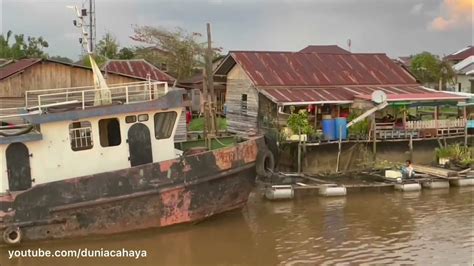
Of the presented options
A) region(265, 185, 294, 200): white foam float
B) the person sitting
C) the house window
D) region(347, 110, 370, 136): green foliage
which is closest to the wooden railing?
region(347, 110, 370, 136): green foliage

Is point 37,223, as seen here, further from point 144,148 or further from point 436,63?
point 436,63

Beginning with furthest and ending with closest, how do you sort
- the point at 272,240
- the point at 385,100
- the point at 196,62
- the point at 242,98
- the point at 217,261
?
the point at 196,62, the point at 242,98, the point at 385,100, the point at 272,240, the point at 217,261

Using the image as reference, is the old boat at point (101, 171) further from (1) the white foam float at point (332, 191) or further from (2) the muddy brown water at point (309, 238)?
(1) the white foam float at point (332, 191)

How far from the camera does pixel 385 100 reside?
60.7ft

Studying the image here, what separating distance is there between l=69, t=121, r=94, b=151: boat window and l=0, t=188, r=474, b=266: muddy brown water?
199 cm

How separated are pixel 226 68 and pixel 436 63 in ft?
76.4

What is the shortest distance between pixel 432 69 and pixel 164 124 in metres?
33.0

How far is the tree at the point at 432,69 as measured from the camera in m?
39.4

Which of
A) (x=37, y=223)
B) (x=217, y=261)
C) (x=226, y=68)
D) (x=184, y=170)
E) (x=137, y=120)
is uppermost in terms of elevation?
(x=226, y=68)

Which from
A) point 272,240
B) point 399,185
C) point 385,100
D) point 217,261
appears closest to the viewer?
point 217,261

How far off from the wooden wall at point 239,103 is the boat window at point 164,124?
8.88 m

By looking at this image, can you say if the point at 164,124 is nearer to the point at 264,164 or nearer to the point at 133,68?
the point at 264,164

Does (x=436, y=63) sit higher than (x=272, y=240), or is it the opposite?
(x=436, y=63)

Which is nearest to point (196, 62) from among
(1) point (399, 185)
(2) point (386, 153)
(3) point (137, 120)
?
(2) point (386, 153)
